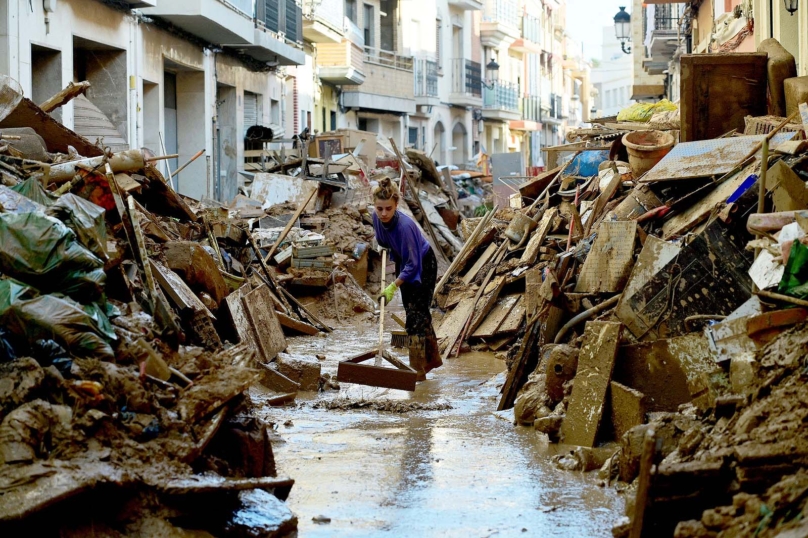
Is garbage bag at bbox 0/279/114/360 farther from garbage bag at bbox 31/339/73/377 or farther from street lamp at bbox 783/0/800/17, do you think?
street lamp at bbox 783/0/800/17

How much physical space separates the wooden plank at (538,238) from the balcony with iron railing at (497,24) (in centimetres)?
4053

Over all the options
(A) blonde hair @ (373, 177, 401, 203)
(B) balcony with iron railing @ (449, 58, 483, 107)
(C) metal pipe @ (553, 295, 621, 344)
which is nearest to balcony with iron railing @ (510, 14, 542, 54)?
(B) balcony with iron railing @ (449, 58, 483, 107)

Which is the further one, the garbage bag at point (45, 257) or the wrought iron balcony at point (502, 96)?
the wrought iron balcony at point (502, 96)

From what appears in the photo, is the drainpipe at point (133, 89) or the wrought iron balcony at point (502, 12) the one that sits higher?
the wrought iron balcony at point (502, 12)

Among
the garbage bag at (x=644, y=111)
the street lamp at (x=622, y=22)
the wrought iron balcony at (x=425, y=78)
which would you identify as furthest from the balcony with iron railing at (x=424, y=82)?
the garbage bag at (x=644, y=111)

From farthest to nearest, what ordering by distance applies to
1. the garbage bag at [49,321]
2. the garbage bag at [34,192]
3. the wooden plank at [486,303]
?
the wooden plank at [486,303] < the garbage bag at [34,192] < the garbage bag at [49,321]

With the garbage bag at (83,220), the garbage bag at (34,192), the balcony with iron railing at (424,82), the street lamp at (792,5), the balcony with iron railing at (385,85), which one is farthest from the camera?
the balcony with iron railing at (424,82)

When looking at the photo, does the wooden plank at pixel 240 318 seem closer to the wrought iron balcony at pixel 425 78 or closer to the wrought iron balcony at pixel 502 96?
the wrought iron balcony at pixel 425 78

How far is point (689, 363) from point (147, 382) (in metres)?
3.33

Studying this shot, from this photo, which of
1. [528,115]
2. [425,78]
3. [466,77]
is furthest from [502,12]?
[425,78]

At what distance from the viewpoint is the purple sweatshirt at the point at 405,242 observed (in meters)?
8.38

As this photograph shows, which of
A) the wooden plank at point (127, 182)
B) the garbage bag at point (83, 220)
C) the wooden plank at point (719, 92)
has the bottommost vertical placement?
the garbage bag at point (83, 220)

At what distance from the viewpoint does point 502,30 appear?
5191 centimetres

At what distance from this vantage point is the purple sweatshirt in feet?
27.5
